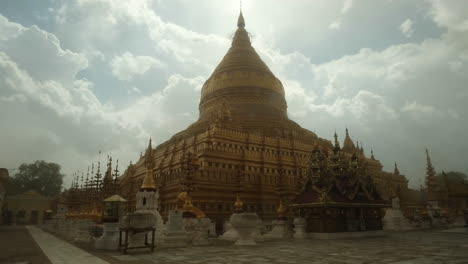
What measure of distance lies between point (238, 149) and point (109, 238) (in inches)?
873

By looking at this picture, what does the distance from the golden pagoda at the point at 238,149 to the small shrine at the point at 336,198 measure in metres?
5.17

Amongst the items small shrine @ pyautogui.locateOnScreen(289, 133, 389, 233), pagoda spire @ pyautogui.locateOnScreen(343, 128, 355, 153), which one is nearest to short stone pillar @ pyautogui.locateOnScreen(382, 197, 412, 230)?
small shrine @ pyautogui.locateOnScreen(289, 133, 389, 233)

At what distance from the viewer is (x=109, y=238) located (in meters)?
17.8

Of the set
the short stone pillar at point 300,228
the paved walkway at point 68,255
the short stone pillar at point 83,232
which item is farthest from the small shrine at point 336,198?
the short stone pillar at point 83,232

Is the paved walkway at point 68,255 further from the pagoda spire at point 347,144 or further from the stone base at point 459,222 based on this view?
the pagoda spire at point 347,144

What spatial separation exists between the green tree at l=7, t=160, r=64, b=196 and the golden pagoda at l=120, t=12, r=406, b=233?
165 ft

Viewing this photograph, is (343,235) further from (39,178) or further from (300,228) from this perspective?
(39,178)

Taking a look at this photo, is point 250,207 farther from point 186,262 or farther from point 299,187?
point 186,262

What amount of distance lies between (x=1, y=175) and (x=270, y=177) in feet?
114

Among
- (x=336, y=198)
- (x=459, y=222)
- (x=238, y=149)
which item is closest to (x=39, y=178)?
(x=238, y=149)

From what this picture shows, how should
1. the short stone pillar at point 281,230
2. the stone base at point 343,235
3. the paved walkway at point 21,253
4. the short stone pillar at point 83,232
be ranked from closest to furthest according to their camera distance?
the paved walkway at point 21,253 < the stone base at point 343,235 < the short stone pillar at point 83,232 < the short stone pillar at point 281,230

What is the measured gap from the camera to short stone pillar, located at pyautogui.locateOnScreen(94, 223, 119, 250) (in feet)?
57.3

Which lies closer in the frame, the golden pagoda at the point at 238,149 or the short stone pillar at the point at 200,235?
the short stone pillar at the point at 200,235

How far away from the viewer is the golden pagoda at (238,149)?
3306 cm
